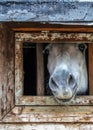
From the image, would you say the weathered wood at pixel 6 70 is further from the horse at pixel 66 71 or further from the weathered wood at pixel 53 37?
the horse at pixel 66 71

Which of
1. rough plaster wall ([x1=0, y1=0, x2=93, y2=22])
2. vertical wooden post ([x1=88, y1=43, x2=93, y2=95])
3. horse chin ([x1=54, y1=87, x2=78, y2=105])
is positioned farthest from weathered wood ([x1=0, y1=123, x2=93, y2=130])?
rough plaster wall ([x1=0, y1=0, x2=93, y2=22])

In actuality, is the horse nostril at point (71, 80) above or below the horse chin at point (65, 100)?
above

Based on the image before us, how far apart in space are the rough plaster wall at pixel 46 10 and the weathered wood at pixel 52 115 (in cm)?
51

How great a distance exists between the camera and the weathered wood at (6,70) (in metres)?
2.81

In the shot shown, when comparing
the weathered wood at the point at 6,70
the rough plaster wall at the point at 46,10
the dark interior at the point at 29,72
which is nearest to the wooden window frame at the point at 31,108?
the weathered wood at the point at 6,70

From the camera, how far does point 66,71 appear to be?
2.72 metres

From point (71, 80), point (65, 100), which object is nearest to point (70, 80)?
point (71, 80)

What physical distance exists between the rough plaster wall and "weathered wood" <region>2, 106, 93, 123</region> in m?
0.51

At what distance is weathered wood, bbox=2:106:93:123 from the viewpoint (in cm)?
281

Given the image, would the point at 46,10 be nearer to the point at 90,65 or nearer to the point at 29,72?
the point at 90,65

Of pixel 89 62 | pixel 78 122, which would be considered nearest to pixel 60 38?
pixel 89 62

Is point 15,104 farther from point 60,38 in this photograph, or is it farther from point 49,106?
point 60,38

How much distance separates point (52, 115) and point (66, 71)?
0.26 meters

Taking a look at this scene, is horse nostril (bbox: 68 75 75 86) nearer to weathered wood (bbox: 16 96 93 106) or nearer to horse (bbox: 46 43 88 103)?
horse (bbox: 46 43 88 103)
